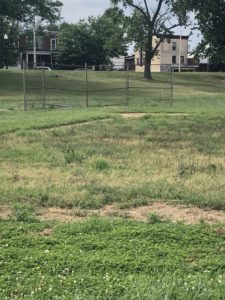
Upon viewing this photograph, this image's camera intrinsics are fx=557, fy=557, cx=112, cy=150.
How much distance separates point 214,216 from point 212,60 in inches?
366

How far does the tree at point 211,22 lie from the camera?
13.1 meters

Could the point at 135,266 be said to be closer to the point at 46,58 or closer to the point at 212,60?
the point at 212,60

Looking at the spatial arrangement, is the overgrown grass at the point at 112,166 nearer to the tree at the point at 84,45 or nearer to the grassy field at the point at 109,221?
the grassy field at the point at 109,221

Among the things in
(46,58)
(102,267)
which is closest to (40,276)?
(102,267)

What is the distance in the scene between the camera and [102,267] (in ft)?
14.0

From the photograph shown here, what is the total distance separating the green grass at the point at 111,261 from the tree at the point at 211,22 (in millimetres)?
8802

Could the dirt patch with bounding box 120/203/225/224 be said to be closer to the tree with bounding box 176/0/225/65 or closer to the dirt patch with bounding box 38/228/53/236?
the dirt patch with bounding box 38/228/53/236

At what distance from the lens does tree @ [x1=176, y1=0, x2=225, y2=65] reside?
42.9ft

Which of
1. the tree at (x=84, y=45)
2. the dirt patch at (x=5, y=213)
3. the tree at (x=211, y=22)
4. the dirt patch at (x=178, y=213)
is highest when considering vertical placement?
the tree at (x=84, y=45)

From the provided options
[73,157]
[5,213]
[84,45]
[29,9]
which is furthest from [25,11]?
[84,45]

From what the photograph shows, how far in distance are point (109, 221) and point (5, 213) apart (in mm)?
1185

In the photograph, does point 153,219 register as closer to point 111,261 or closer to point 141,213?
point 141,213

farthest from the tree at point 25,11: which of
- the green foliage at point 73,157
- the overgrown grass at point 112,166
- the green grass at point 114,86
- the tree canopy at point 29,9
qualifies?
the green foliage at point 73,157

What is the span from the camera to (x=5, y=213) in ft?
19.5
